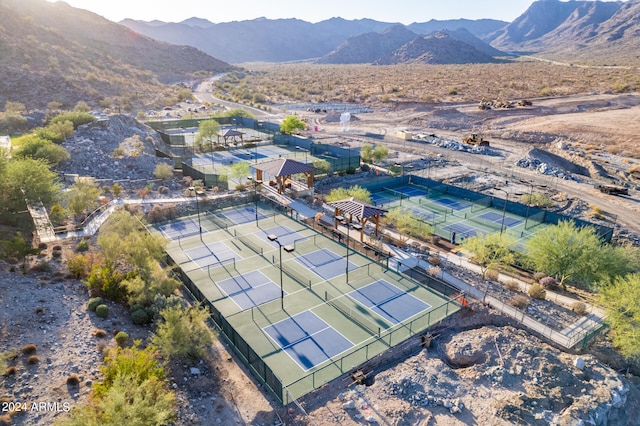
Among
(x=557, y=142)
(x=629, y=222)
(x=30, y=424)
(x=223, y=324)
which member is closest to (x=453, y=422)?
(x=223, y=324)

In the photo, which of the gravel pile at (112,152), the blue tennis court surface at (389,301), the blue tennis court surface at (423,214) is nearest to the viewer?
the blue tennis court surface at (389,301)

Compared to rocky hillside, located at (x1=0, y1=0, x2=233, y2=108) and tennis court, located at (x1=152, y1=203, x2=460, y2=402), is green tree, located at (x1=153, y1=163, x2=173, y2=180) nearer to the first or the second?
tennis court, located at (x1=152, y1=203, x2=460, y2=402)

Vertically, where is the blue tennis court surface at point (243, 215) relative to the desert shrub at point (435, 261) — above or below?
above

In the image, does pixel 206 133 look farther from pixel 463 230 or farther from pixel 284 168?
pixel 463 230

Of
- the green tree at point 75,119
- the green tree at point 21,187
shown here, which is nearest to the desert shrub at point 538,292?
the green tree at point 21,187

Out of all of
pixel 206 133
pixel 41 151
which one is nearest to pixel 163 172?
pixel 41 151

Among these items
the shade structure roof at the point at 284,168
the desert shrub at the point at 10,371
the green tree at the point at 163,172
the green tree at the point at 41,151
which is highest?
the green tree at the point at 41,151

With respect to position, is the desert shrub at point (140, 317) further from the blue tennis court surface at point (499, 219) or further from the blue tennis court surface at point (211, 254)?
the blue tennis court surface at point (499, 219)
